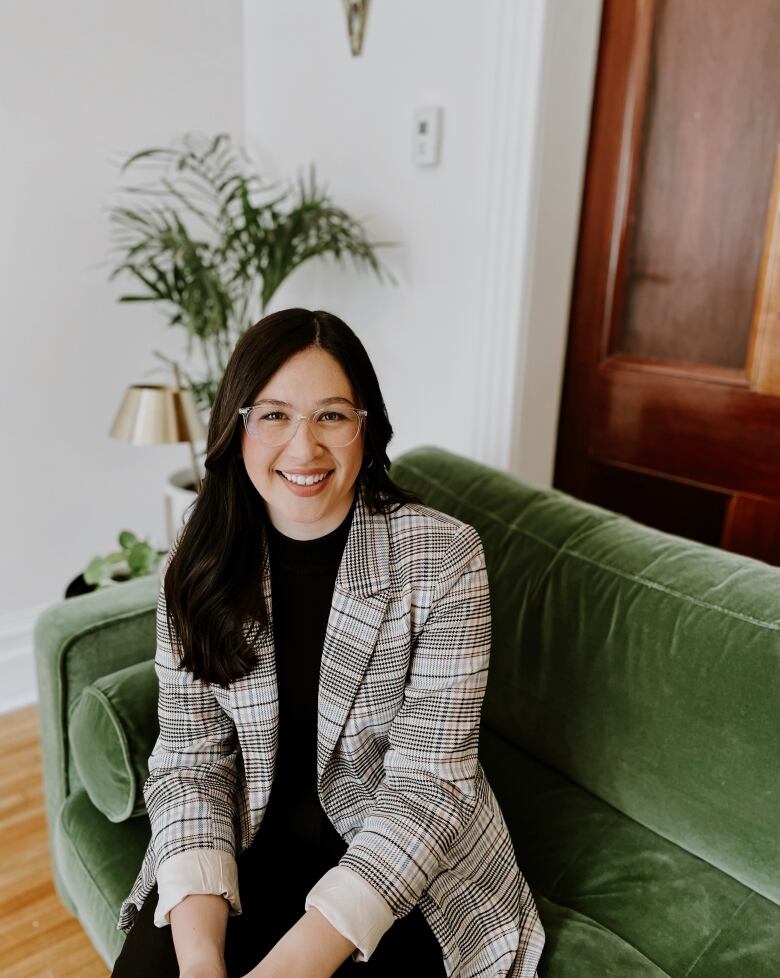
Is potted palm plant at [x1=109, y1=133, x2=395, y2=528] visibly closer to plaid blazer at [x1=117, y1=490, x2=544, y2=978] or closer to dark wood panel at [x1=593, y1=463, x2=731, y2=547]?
dark wood panel at [x1=593, y1=463, x2=731, y2=547]

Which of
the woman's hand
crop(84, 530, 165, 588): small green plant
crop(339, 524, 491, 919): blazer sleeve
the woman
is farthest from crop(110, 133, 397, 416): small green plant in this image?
the woman's hand

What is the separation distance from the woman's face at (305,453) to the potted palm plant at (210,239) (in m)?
0.94

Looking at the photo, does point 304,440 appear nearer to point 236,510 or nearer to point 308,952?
point 236,510

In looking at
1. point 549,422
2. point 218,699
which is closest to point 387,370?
point 549,422

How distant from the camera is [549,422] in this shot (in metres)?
1.99

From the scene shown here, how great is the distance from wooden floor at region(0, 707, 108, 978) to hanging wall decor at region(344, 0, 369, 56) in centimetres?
200

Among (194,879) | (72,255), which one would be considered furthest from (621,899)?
(72,255)

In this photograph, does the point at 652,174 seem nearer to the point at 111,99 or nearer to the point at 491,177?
the point at 491,177

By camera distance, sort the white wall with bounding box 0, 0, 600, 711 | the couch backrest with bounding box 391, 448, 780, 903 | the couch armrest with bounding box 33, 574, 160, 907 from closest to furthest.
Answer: the couch backrest with bounding box 391, 448, 780, 903 < the couch armrest with bounding box 33, 574, 160, 907 < the white wall with bounding box 0, 0, 600, 711

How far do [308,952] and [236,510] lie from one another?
21.6 inches

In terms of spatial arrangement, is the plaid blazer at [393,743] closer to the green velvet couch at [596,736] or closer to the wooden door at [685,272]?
the green velvet couch at [596,736]

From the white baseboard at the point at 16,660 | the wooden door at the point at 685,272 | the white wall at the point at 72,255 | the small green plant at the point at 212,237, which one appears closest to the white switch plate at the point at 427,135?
the small green plant at the point at 212,237

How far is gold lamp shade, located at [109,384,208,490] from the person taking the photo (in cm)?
184

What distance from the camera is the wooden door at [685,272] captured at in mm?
1603
